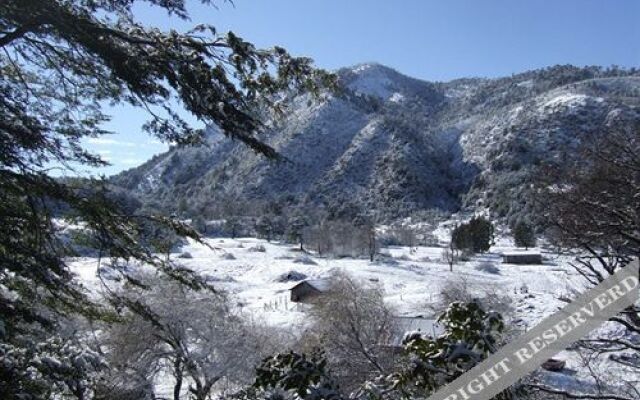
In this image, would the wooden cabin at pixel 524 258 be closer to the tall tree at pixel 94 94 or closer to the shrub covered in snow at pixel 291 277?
the shrub covered in snow at pixel 291 277

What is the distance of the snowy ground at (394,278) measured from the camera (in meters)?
36.0

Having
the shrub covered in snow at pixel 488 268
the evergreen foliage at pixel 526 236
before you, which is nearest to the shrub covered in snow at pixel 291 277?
the shrub covered in snow at pixel 488 268

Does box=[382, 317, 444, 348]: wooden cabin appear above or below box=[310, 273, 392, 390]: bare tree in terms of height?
below

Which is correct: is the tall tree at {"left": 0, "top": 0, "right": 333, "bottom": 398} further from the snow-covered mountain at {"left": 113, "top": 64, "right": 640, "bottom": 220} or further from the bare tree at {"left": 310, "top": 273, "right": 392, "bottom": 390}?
the snow-covered mountain at {"left": 113, "top": 64, "right": 640, "bottom": 220}

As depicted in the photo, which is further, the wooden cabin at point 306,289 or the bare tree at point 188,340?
the wooden cabin at point 306,289

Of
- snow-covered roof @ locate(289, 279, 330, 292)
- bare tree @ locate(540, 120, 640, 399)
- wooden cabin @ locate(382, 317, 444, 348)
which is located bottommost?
snow-covered roof @ locate(289, 279, 330, 292)

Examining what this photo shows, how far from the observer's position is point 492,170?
148375 millimetres

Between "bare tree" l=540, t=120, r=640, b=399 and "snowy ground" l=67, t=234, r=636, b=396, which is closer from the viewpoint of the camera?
"bare tree" l=540, t=120, r=640, b=399

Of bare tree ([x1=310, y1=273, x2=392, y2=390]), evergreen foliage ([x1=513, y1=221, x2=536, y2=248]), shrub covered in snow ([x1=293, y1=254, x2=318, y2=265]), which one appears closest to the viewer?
bare tree ([x1=310, y1=273, x2=392, y2=390])

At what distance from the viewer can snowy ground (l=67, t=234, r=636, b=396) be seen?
118 ft

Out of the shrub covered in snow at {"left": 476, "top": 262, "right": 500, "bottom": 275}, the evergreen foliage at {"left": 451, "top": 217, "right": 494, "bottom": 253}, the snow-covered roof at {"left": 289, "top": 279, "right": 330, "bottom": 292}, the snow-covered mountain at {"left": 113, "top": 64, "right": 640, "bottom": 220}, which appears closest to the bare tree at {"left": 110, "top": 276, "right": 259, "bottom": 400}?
the snow-covered roof at {"left": 289, "top": 279, "right": 330, "bottom": 292}

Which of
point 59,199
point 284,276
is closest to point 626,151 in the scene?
point 59,199

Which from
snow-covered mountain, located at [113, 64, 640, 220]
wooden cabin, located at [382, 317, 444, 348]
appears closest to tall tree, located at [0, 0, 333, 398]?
wooden cabin, located at [382, 317, 444, 348]

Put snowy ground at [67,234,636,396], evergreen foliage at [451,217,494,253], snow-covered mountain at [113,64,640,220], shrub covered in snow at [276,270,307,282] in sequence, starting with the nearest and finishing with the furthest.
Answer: snowy ground at [67,234,636,396] → shrub covered in snow at [276,270,307,282] → evergreen foliage at [451,217,494,253] → snow-covered mountain at [113,64,640,220]
